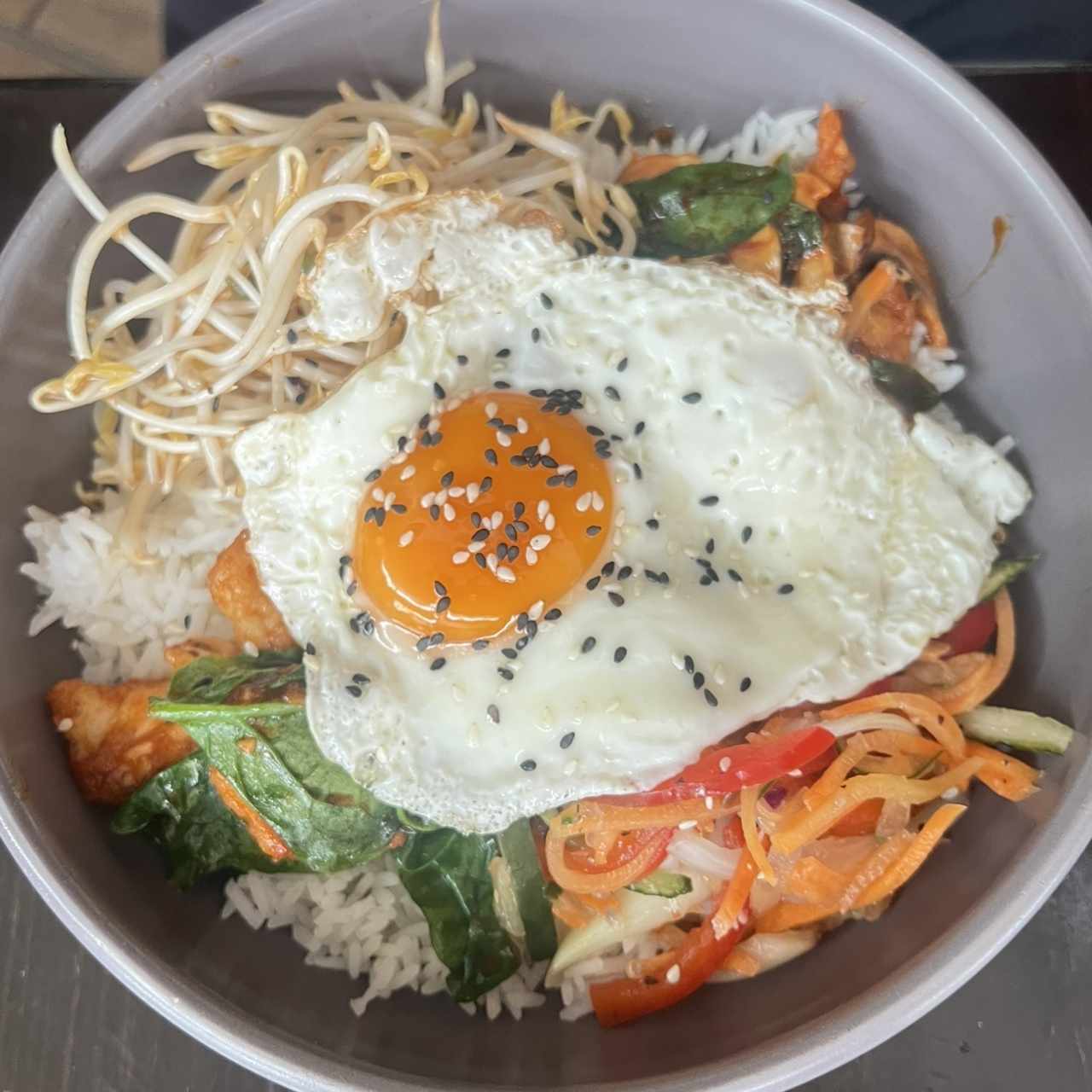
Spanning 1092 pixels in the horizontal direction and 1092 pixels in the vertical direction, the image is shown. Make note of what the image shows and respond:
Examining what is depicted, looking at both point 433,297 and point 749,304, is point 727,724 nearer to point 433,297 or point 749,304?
point 749,304

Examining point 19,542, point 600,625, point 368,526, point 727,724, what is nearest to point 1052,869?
point 727,724

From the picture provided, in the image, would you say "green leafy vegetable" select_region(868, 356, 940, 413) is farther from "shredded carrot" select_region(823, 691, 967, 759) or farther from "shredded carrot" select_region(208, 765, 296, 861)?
"shredded carrot" select_region(208, 765, 296, 861)

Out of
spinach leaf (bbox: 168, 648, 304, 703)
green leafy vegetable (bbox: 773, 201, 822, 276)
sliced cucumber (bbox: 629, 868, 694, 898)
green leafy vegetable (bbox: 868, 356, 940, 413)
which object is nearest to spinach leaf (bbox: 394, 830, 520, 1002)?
sliced cucumber (bbox: 629, 868, 694, 898)

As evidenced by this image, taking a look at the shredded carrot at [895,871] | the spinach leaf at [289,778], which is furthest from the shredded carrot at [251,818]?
the shredded carrot at [895,871]

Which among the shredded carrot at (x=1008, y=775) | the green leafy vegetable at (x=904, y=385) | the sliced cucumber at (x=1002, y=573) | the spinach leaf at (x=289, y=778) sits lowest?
the spinach leaf at (x=289, y=778)

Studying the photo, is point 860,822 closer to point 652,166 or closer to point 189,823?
point 189,823

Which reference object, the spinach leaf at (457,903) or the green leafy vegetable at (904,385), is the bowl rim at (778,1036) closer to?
the spinach leaf at (457,903)
